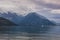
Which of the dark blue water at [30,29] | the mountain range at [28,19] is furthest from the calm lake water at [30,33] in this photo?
the mountain range at [28,19]

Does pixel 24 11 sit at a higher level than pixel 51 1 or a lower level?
lower

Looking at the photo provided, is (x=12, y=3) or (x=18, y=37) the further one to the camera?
(x=18, y=37)

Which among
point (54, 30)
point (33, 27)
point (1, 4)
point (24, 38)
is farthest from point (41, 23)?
point (1, 4)

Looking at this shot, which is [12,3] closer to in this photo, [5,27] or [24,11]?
[24,11]

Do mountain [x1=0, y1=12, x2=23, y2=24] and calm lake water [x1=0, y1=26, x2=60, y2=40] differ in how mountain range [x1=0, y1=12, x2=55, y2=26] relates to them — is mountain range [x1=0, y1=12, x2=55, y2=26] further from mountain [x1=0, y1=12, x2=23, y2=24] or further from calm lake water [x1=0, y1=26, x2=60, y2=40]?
calm lake water [x1=0, y1=26, x2=60, y2=40]

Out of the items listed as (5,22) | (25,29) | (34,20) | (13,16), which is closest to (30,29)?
(25,29)

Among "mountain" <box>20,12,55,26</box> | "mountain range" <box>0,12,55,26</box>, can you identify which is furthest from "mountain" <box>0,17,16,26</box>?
"mountain" <box>20,12,55,26</box>
